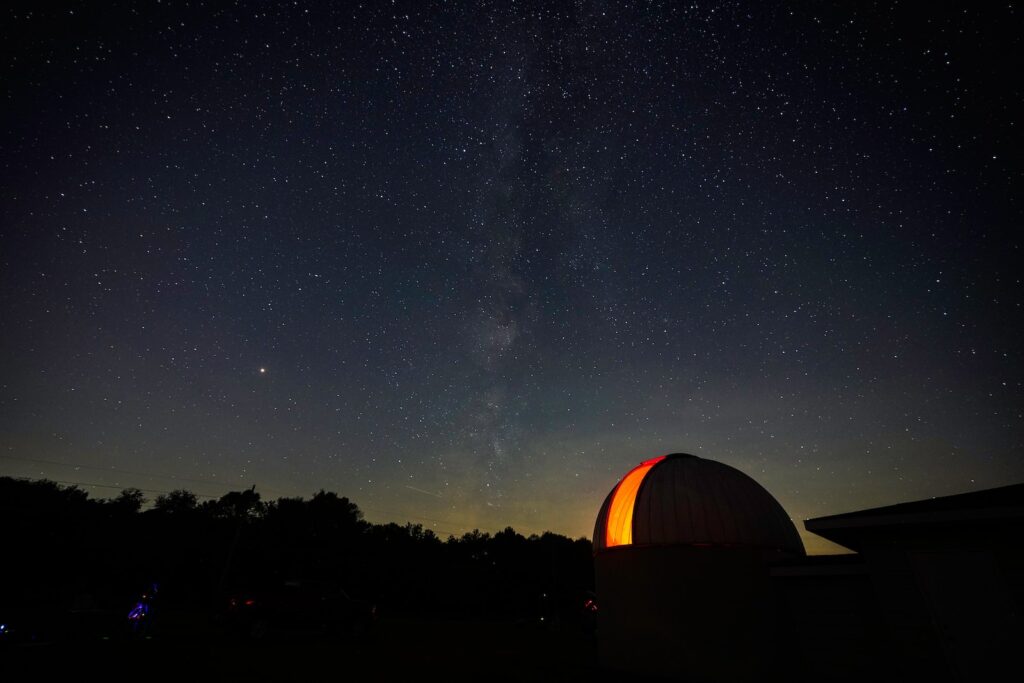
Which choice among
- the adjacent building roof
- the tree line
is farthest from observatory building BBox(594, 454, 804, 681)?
the tree line

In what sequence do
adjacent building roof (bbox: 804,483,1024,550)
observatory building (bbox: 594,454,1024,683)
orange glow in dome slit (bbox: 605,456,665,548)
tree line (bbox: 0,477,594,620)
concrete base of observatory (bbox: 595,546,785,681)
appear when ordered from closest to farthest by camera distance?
adjacent building roof (bbox: 804,483,1024,550), observatory building (bbox: 594,454,1024,683), concrete base of observatory (bbox: 595,546,785,681), orange glow in dome slit (bbox: 605,456,665,548), tree line (bbox: 0,477,594,620)

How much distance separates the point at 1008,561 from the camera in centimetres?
670

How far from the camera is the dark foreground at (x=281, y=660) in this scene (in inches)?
330

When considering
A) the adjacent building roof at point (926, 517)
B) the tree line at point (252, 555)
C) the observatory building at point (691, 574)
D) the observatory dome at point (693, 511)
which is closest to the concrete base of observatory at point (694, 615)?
the observatory building at point (691, 574)

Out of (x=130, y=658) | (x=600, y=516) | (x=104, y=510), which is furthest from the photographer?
(x=104, y=510)

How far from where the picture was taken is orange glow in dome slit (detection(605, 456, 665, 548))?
1381 cm

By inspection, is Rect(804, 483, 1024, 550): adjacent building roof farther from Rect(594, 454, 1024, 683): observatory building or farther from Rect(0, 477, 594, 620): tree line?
Rect(0, 477, 594, 620): tree line

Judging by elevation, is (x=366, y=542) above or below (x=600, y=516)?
above

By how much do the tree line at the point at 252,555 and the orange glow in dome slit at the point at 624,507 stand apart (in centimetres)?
1297

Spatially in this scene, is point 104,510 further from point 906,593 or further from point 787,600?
point 906,593

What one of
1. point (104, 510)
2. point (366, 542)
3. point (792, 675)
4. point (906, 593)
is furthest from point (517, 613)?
point (906, 593)

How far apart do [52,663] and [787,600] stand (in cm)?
1649

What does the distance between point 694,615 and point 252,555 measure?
1647 inches

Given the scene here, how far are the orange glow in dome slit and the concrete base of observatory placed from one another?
0.54 metres
